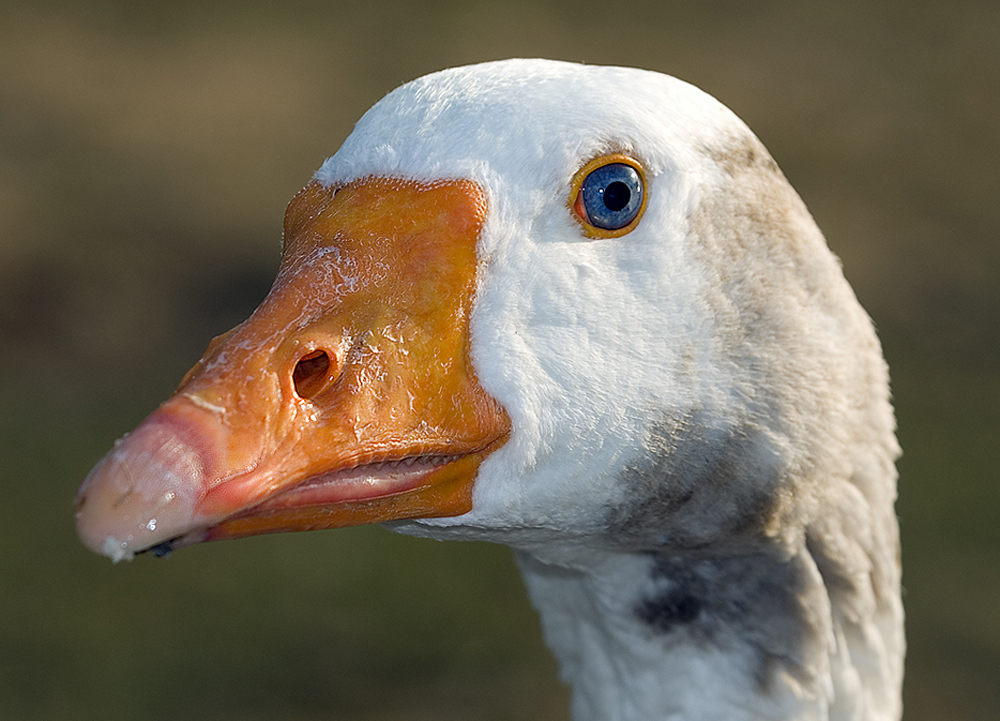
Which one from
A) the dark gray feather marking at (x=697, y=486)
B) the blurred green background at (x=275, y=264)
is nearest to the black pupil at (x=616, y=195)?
the dark gray feather marking at (x=697, y=486)

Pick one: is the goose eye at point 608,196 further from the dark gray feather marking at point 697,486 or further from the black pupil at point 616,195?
the dark gray feather marking at point 697,486

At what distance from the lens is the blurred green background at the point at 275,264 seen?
238 inches

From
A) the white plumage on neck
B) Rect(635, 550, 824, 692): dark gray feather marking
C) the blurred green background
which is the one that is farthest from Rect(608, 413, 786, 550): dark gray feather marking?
the blurred green background

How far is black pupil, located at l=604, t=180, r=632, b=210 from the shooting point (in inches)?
81.3

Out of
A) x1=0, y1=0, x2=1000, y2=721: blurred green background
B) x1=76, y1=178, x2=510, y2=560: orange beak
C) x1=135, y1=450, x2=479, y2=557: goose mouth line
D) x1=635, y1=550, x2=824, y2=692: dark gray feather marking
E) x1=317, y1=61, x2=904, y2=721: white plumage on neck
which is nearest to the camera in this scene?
x1=76, y1=178, x2=510, y2=560: orange beak

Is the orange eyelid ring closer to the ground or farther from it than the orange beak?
farther from it

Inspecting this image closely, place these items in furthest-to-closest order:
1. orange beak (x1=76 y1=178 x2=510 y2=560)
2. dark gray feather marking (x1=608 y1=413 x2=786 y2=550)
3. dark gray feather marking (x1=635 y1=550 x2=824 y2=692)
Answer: dark gray feather marking (x1=635 y1=550 x2=824 y2=692) → dark gray feather marking (x1=608 y1=413 x2=786 y2=550) → orange beak (x1=76 y1=178 x2=510 y2=560)

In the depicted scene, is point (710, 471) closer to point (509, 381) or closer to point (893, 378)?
point (509, 381)

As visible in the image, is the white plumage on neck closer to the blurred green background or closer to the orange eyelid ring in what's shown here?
the orange eyelid ring

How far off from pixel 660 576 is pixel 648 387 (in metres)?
0.59

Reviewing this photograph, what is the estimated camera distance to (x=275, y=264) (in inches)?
339

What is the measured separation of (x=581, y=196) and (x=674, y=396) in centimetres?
42

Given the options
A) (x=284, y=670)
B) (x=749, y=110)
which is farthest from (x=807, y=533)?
(x=749, y=110)

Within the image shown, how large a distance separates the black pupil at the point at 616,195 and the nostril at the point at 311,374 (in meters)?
0.60
